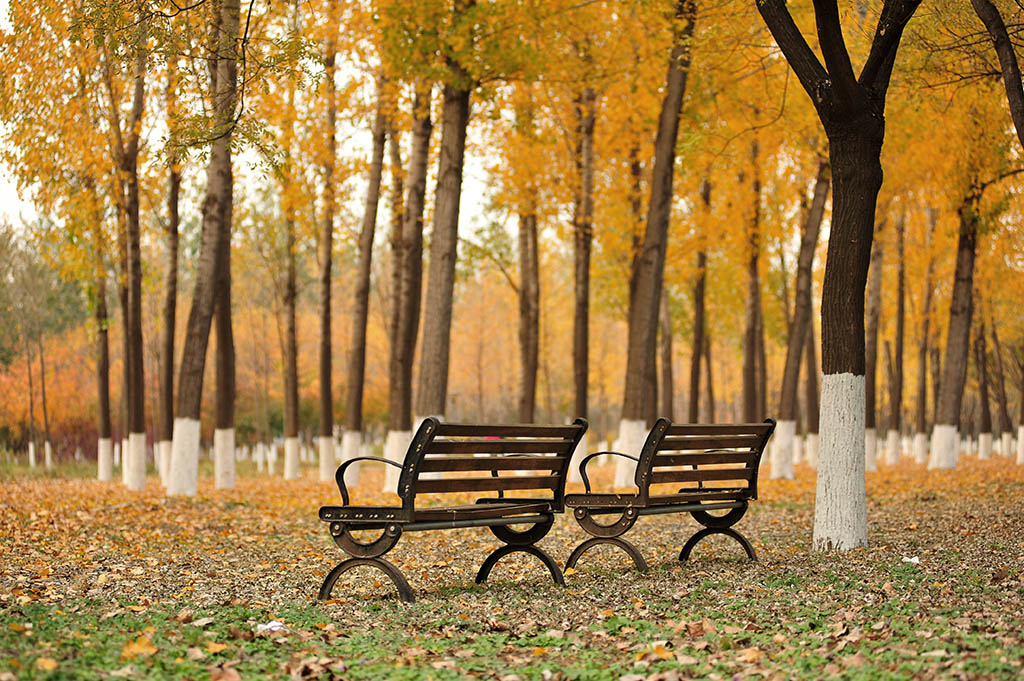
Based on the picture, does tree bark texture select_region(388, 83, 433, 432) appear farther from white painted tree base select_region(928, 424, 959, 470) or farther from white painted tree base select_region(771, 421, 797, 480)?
white painted tree base select_region(928, 424, 959, 470)

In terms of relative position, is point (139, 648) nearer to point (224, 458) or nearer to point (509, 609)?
point (509, 609)

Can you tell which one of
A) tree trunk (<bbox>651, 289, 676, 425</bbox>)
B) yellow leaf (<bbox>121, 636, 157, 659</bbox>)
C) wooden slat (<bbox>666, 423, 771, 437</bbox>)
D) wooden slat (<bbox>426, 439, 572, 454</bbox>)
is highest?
tree trunk (<bbox>651, 289, 676, 425</bbox>)

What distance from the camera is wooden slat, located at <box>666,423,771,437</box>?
297 inches

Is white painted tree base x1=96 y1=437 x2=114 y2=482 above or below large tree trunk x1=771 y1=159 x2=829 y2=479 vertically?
below

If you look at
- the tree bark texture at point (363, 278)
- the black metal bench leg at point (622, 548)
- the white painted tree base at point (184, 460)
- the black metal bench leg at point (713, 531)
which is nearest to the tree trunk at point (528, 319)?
the tree bark texture at point (363, 278)

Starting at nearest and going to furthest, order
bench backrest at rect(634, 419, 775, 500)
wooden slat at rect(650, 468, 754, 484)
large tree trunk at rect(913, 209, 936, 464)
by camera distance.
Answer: bench backrest at rect(634, 419, 775, 500), wooden slat at rect(650, 468, 754, 484), large tree trunk at rect(913, 209, 936, 464)

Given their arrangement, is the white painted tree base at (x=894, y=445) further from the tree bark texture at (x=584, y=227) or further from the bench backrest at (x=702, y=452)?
the bench backrest at (x=702, y=452)

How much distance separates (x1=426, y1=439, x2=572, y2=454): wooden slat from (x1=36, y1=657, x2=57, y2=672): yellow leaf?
2510mm

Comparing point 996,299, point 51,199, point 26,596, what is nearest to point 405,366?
point 51,199

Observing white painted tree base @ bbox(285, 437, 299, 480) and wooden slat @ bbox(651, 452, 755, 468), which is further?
white painted tree base @ bbox(285, 437, 299, 480)

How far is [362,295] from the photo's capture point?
65.2 ft

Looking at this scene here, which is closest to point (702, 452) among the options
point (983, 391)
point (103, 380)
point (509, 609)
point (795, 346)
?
point (509, 609)

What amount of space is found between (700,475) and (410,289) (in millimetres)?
9792

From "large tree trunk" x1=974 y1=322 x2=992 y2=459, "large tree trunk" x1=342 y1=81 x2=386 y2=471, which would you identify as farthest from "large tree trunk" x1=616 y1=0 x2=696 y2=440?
"large tree trunk" x1=974 y1=322 x2=992 y2=459
